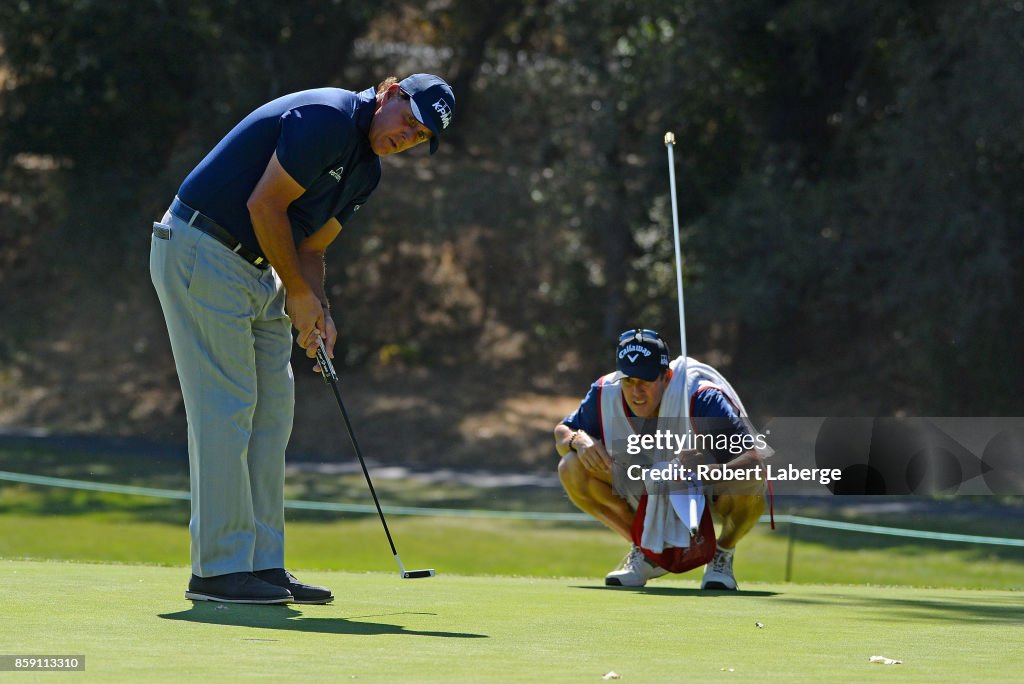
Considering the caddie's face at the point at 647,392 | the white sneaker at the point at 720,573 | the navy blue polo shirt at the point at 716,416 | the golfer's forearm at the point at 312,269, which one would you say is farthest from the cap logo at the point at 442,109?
the white sneaker at the point at 720,573

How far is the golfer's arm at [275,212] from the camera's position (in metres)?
5.10

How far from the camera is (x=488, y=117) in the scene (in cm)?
2219

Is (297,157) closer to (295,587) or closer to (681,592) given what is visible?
(295,587)

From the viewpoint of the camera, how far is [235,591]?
206 inches

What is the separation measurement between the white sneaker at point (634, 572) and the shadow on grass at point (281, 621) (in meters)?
2.22

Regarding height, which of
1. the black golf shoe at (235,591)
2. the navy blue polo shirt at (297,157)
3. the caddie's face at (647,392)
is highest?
the navy blue polo shirt at (297,157)

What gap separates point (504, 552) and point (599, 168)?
7.81m

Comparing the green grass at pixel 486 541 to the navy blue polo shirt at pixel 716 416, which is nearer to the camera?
the navy blue polo shirt at pixel 716 416

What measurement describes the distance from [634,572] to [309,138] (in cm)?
285

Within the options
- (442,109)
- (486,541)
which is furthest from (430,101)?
(486,541)

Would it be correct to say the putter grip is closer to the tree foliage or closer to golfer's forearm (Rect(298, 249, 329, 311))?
golfer's forearm (Rect(298, 249, 329, 311))

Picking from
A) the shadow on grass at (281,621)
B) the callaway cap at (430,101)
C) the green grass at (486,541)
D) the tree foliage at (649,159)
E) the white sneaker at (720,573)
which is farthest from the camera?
the tree foliage at (649,159)

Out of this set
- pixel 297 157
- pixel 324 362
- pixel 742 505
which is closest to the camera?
pixel 297 157

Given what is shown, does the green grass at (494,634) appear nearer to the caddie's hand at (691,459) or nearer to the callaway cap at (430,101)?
the caddie's hand at (691,459)
